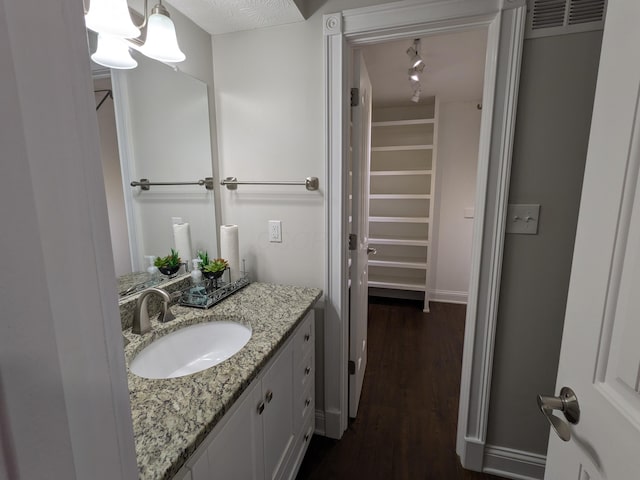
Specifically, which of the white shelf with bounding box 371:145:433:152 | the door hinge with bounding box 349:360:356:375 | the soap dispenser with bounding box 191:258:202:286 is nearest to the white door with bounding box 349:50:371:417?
the door hinge with bounding box 349:360:356:375

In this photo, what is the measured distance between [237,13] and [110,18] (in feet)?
1.88

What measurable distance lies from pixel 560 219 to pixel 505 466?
124 cm

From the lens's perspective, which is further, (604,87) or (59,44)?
(604,87)

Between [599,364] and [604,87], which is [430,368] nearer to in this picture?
[599,364]

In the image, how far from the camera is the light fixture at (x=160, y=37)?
3.83ft

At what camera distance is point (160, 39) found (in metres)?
1.20

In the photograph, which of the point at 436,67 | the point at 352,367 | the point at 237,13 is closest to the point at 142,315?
the point at 352,367

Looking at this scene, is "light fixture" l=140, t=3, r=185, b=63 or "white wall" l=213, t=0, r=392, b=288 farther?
"white wall" l=213, t=0, r=392, b=288

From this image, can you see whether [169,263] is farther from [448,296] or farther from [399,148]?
[448,296]

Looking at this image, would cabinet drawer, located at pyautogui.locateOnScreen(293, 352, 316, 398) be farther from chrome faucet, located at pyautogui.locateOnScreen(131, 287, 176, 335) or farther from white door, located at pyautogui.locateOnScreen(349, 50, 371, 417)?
chrome faucet, located at pyautogui.locateOnScreen(131, 287, 176, 335)

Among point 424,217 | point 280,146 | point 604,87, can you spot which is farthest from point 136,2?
point 424,217

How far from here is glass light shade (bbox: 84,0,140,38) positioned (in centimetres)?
97

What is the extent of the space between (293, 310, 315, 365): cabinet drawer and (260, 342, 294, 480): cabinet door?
0.06m

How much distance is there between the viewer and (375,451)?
1.67 metres
